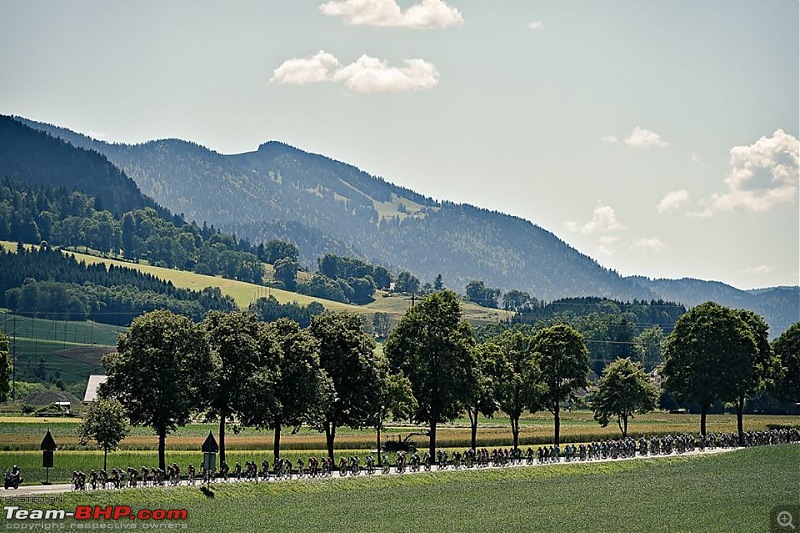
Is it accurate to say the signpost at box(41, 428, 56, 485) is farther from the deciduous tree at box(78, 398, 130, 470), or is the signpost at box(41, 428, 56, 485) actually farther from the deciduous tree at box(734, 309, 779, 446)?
the deciduous tree at box(734, 309, 779, 446)

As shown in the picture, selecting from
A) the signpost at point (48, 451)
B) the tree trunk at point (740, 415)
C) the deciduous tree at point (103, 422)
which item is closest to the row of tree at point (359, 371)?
the tree trunk at point (740, 415)

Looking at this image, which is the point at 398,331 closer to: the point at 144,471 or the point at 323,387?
the point at 323,387

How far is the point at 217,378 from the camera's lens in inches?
3228

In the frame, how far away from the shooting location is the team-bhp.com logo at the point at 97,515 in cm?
5228

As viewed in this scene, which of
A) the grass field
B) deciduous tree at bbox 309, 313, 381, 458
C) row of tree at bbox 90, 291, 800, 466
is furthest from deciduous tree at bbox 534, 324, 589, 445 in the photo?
deciduous tree at bbox 309, 313, 381, 458

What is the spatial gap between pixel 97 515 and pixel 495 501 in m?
24.3

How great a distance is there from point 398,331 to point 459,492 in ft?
102

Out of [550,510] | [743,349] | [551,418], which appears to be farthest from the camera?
[551,418]

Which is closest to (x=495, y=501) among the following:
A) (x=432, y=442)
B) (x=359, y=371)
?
(x=359, y=371)

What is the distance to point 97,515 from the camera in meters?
54.9

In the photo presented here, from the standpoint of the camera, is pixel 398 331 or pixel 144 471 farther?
pixel 398 331

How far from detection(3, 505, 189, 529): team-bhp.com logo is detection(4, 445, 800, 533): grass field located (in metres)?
0.92

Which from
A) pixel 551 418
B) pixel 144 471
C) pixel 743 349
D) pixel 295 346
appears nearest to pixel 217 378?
pixel 295 346

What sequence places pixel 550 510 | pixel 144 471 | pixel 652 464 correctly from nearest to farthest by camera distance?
pixel 550 510 < pixel 144 471 < pixel 652 464
